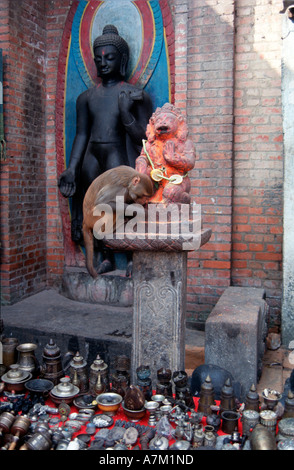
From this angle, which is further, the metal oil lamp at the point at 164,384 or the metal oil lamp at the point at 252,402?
the metal oil lamp at the point at 164,384

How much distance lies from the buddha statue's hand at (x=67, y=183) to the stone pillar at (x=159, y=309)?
6.98 ft

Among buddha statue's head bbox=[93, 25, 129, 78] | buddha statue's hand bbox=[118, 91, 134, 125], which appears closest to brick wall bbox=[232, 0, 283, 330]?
buddha statue's hand bbox=[118, 91, 134, 125]

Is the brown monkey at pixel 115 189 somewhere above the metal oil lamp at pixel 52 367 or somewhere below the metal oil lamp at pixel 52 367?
above

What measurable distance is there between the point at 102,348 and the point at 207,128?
2.35 metres

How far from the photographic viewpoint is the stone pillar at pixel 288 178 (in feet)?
13.7

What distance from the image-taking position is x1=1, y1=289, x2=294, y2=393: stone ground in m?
3.92

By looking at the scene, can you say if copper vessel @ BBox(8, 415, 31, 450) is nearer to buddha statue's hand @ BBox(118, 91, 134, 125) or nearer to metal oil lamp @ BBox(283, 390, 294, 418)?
metal oil lamp @ BBox(283, 390, 294, 418)

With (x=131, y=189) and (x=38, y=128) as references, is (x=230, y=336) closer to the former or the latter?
(x=131, y=189)

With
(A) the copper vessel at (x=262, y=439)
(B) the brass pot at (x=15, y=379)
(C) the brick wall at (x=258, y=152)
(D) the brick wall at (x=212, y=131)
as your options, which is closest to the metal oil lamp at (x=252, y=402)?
(A) the copper vessel at (x=262, y=439)

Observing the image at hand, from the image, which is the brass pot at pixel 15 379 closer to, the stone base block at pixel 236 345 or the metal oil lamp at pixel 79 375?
the metal oil lamp at pixel 79 375

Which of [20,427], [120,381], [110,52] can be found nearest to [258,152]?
[110,52]

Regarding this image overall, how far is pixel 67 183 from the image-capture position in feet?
16.8

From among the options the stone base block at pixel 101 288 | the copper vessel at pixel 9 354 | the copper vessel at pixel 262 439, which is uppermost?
the stone base block at pixel 101 288
